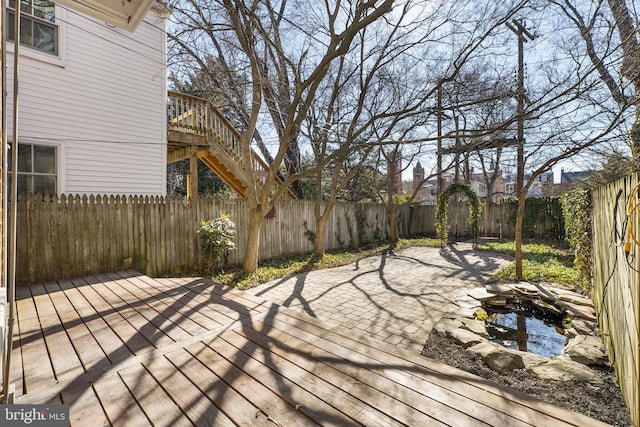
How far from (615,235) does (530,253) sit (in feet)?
25.8

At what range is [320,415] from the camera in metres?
1.65

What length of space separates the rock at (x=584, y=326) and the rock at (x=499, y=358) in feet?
4.69

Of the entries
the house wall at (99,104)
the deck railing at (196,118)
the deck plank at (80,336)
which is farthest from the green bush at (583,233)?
the house wall at (99,104)

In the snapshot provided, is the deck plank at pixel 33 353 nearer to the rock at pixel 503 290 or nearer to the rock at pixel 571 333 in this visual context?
the rock at pixel 571 333

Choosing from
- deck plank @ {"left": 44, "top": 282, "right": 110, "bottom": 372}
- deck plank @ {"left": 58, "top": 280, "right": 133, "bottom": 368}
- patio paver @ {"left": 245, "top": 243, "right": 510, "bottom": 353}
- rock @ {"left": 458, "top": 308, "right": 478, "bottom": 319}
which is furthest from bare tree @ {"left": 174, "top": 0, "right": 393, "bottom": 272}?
rock @ {"left": 458, "top": 308, "right": 478, "bottom": 319}

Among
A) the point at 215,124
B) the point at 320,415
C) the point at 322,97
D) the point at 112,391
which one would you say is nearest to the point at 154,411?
the point at 112,391

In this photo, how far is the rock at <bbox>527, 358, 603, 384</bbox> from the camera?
2.59 metres

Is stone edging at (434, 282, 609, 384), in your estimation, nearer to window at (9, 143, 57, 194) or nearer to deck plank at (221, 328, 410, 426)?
deck plank at (221, 328, 410, 426)

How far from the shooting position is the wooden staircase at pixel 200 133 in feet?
24.8

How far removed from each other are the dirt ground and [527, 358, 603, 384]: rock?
0.18ft

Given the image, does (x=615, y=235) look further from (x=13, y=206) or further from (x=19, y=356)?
(x=19, y=356)

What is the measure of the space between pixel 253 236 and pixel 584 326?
520cm

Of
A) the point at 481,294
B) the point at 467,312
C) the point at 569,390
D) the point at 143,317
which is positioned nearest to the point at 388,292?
the point at 467,312

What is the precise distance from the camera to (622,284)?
227 centimetres
